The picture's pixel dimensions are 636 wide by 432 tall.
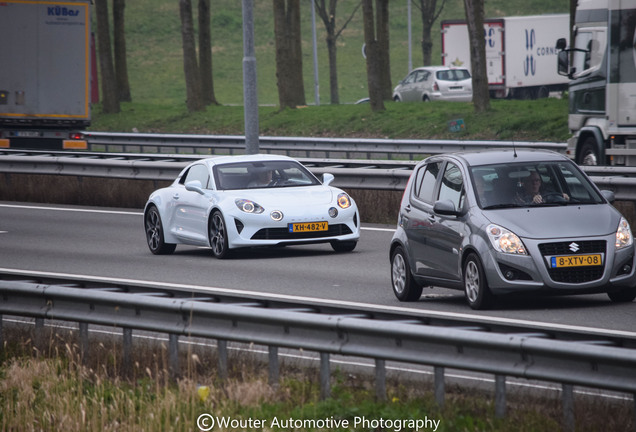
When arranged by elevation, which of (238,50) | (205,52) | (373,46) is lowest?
(373,46)

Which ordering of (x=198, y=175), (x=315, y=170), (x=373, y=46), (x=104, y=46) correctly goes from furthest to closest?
(x=104, y=46) → (x=373, y=46) → (x=315, y=170) → (x=198, y=175)

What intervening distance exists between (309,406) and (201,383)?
1.13 metres

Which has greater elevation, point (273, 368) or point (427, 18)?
point (427, 18)

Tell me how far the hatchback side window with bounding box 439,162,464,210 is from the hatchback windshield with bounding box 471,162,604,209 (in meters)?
0.18

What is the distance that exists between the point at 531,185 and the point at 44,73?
21.8 meters

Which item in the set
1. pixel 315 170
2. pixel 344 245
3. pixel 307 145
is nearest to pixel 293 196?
pixel 344 245

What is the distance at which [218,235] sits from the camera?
16.6 meters

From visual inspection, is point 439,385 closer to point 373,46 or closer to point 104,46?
point 373,46

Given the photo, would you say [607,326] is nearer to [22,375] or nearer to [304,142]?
[22,375]

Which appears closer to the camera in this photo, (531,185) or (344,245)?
(531,185)

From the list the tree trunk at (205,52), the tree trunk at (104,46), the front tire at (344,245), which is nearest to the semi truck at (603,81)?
the front tire at (344,245)

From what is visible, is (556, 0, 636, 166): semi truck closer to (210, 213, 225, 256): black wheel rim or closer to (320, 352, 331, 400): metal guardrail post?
(210, 213, 225, 256): black wheel rim

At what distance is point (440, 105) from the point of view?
4184 cm

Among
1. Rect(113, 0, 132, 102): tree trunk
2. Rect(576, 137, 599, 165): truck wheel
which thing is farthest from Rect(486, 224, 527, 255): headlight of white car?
Rect(113, 0, 132, 102): tree trunk
